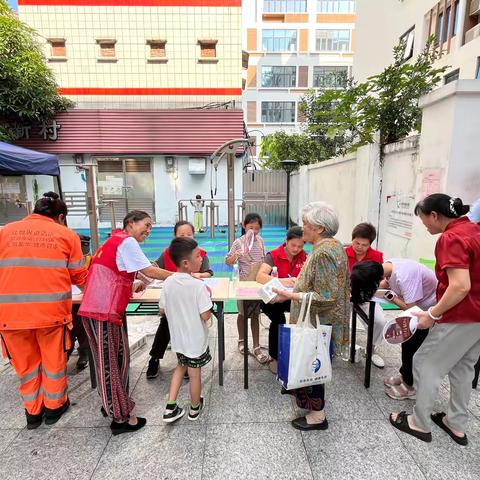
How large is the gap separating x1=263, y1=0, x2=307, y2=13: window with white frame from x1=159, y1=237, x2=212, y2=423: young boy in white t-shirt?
38742mm

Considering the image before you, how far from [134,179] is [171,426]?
10256mm

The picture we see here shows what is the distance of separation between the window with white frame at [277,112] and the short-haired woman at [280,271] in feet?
102

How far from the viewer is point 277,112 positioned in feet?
103

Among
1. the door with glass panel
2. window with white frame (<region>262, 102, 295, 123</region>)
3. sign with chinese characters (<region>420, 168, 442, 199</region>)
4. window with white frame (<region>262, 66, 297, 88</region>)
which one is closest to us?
sign with chinese characters (<region>420, 168, 442, 199</region>)

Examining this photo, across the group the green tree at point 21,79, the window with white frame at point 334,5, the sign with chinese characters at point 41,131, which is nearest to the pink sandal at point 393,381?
the green tree at point 21,79

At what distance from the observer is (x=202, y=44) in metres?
11.1

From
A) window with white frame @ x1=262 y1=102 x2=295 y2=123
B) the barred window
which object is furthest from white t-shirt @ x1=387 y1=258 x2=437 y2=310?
window with white frame @ x1=262 y1=102 x2=295 y2=123

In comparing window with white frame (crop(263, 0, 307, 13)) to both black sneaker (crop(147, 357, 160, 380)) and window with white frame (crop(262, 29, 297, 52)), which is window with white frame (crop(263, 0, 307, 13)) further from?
black sneaker (crop(147, 357, 160, 380))

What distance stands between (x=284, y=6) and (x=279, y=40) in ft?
12.6

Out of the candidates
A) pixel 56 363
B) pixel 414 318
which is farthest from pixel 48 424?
pixel 414 318

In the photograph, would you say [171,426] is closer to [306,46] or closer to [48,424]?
[48,424]

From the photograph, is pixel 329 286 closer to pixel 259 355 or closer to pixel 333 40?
pixel 259 355

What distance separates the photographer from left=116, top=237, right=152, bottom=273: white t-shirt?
6.84ft

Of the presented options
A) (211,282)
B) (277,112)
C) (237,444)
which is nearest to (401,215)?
(211,282)
